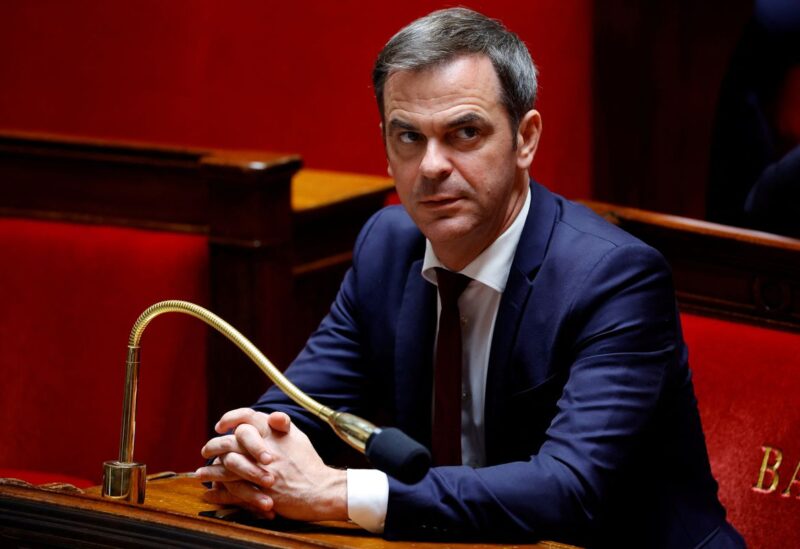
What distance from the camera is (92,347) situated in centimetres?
273

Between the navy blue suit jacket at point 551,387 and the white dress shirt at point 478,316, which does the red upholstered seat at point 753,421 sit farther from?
the white dress shirt at point 478,316

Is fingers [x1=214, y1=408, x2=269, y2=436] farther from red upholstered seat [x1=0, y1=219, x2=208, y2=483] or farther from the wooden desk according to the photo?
red upholstered seat [x1=0, y1=219, x2=208, y2=483]

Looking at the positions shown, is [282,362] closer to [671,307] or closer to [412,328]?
[412,328]

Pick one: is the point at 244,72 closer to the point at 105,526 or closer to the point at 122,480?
the point at 122,480

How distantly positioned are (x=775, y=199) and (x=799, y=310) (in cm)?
63

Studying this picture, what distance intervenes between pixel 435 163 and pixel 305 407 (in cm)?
49

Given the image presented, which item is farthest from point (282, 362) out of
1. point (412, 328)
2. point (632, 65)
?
point (632, 65)

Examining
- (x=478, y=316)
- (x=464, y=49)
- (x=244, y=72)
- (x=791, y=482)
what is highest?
(x=244, y=72)

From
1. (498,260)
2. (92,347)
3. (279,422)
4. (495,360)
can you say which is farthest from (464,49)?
(92,347)

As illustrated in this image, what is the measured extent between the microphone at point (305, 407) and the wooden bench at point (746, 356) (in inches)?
36.7

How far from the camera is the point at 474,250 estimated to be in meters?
1.92

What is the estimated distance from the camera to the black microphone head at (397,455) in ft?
4.16

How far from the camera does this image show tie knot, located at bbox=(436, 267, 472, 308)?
191cm

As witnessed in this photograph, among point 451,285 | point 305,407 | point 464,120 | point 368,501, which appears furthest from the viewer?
point 451,285
